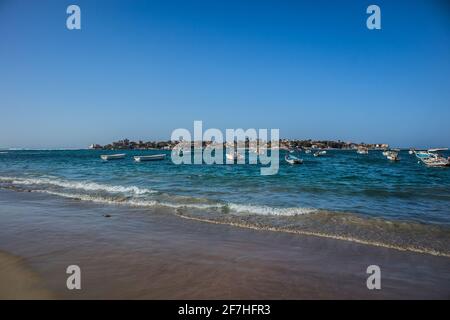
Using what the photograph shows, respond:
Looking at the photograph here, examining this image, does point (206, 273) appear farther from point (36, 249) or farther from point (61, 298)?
point (36, 249)

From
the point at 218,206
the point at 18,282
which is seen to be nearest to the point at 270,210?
the point at 218,206

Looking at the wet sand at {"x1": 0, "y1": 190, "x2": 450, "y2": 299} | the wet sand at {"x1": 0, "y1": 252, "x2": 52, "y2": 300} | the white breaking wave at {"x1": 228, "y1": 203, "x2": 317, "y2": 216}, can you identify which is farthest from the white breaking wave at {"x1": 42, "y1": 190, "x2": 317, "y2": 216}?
the wet sand at {"x1": 0, "y1": 252, "x2": 52, "y2": 300}

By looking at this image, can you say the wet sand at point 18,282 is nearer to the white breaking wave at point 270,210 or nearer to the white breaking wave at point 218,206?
the white breaking wave at point 218,206

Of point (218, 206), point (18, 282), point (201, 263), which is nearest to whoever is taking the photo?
point (18, 282)

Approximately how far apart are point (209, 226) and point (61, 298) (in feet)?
17.4

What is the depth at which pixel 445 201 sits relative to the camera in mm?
14453

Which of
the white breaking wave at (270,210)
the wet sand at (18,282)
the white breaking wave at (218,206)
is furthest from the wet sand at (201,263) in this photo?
the white breaking wave at (218,206)

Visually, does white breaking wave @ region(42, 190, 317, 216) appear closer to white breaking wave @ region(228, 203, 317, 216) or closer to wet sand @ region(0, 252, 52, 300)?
white breaking wave @ region(228, 203, 317, 216)

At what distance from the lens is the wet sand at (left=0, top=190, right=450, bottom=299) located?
5.00m

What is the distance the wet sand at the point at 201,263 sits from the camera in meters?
5.00

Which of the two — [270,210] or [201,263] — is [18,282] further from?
[270,210]

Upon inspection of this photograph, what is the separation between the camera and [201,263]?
244 inches

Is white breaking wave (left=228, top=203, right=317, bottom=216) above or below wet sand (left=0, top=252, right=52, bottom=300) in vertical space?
below
